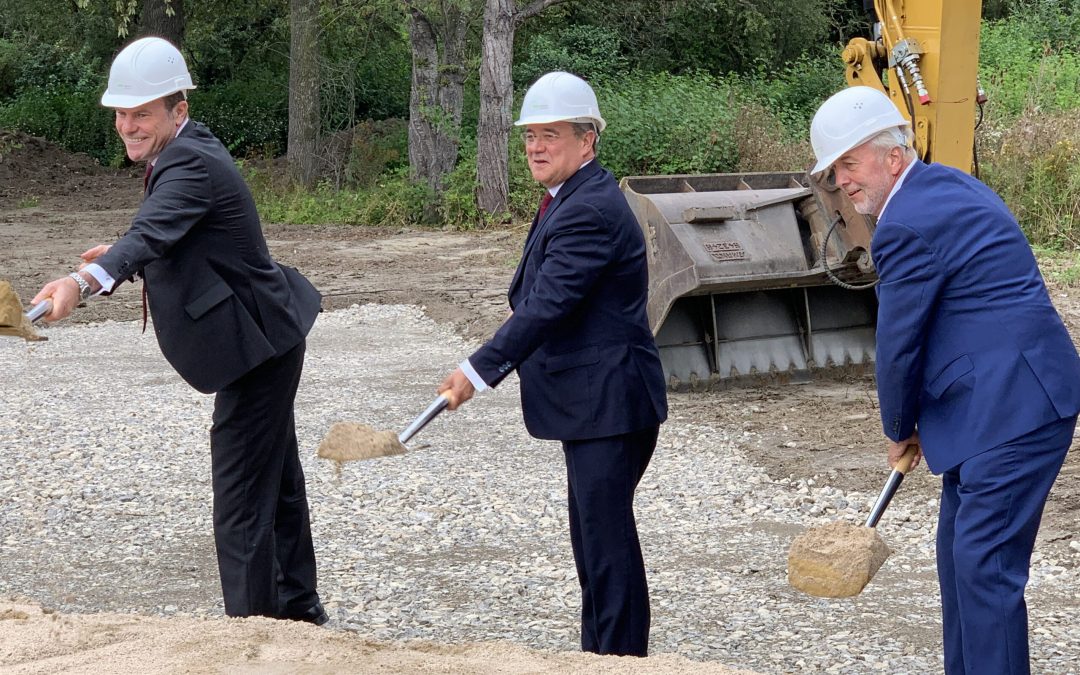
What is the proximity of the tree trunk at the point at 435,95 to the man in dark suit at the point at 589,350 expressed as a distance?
1509cm

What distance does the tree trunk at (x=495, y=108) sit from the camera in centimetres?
1744

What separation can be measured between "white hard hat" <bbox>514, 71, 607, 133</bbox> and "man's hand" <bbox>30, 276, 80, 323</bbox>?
4.76 feet

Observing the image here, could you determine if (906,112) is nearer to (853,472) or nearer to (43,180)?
(853,472)

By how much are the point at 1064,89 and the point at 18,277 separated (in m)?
14.2

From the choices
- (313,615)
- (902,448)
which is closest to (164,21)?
(313,615)

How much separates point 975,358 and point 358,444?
196 cm

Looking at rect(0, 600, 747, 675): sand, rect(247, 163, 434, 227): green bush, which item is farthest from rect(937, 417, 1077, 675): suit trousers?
rect(247, 163, 434, 227): green bush

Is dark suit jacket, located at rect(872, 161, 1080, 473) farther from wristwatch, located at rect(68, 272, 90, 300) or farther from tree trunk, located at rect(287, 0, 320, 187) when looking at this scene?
tree trunk, located at rect(287, 0, 320, 187)

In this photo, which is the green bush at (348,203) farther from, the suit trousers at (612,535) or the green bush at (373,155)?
the suit trousers at (612,535)

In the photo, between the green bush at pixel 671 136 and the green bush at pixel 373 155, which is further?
the green bush at pixel 373 155

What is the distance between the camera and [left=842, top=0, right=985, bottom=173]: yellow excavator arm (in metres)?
8.67

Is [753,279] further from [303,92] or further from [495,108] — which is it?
[303,92]

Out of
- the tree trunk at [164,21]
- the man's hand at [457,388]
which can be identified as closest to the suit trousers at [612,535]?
the man's hand at [457,388]

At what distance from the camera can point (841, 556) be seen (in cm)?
381
